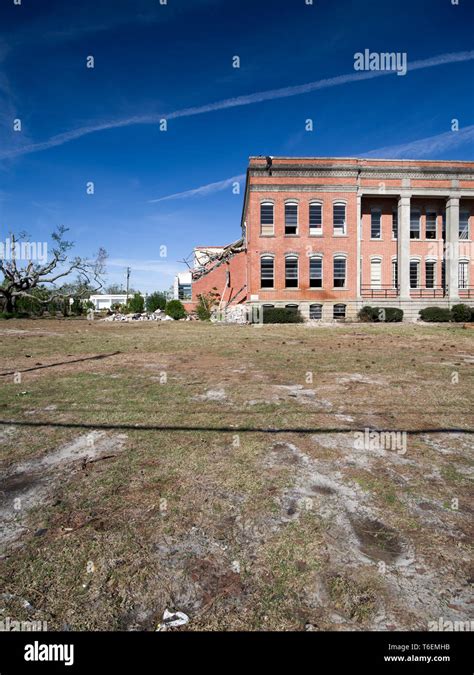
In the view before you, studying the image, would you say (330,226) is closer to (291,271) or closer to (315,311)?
(291,271)

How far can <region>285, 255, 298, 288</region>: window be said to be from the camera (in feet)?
98.8

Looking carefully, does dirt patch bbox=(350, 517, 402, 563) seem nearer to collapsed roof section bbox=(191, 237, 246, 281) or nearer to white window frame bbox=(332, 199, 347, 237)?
white window frame bbox=(332, 199, 347, 237)

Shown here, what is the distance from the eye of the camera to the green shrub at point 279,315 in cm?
2662

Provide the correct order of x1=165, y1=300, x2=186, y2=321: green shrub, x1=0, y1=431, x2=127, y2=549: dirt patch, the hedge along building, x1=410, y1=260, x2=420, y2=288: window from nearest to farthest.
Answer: x1=0, y1=431, x2=127, y2=549: dirt patch → the hedge along building → x1=410, y1=260, x2=420, y2=288: window → x1=165, y1=300, x2=186, y2=321: green shrub

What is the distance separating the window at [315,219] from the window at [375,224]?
566cm

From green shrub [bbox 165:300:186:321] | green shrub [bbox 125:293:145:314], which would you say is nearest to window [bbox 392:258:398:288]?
green shrub [bbox 165:300:186:321]

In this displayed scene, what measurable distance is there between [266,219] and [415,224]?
14.3m

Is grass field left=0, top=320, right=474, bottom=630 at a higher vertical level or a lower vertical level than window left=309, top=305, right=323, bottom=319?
lower

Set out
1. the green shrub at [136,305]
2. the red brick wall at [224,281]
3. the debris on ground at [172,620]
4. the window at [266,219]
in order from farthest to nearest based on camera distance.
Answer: the green shrub at [136,305] < the red brick wall at [224,281] < the window at [266,219] < the debris on ground at [172,620]

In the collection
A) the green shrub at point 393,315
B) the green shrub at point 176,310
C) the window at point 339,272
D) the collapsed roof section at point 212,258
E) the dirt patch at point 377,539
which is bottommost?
the dirt patch at point 377,539

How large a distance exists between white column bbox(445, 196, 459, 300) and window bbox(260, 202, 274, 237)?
1591cm

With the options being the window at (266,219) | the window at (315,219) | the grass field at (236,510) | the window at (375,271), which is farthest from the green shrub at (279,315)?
the grass field at (236,510)

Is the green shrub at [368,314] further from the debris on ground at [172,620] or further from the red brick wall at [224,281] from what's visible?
the debris on ground at [172,620]
